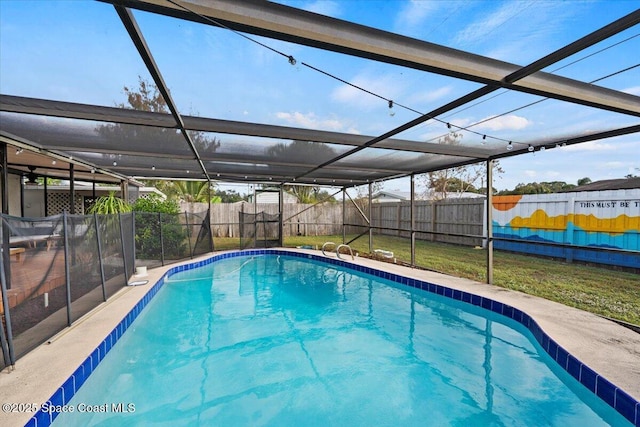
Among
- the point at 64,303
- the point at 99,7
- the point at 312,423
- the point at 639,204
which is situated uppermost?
the point at 99,7

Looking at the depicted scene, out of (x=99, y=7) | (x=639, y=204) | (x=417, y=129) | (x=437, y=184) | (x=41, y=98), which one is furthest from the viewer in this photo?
(x=437, y=184)

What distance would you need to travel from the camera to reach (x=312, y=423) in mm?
2436

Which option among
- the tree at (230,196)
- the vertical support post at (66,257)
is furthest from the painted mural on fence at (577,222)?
the tree at (230,196)

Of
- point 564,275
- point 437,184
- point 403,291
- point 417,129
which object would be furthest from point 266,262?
point 437,184

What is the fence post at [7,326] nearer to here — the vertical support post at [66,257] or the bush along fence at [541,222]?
the vertical support post at [66,257]

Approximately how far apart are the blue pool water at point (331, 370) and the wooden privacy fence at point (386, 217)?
5.76 m

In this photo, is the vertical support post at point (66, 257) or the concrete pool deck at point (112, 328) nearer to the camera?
the concrete pool deck at point (112, 328)

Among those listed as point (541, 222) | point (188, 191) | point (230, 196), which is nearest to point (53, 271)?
point (541, 222)

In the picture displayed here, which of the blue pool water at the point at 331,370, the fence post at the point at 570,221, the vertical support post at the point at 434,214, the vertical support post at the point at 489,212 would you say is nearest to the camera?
the blue pool water at the point at 331,370

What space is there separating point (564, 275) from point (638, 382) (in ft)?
16.2

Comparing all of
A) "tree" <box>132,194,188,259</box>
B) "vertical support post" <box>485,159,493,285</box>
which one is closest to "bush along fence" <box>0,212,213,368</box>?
"tree" <box>132,194,188,259</box>

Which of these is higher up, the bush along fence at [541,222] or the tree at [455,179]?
the tree at [455,179]

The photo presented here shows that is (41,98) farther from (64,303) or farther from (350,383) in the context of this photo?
(350,383)

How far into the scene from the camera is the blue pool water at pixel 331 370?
249 cm
